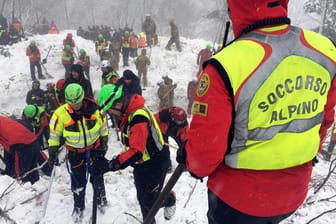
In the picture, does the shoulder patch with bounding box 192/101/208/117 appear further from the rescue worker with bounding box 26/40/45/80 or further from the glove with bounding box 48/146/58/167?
the rescue worker with bounding box 26/40/45/80

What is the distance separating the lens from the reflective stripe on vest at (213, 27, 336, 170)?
1.68 meters

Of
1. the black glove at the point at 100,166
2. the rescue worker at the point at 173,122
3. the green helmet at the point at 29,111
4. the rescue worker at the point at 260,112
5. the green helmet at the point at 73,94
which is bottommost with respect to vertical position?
the green helmet at the point at 29,111

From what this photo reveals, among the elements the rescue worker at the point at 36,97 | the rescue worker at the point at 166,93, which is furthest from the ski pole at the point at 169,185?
the rescue worker at the point at 166,93

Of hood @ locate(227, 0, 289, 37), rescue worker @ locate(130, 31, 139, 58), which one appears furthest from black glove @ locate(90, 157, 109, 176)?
rescue worker @ locate(130, 31, 139, 58)

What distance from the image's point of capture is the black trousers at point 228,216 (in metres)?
1.93

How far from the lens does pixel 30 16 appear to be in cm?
4478

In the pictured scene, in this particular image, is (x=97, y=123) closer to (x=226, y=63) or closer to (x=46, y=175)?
(x=46, y=175)

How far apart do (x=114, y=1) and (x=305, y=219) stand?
2109 inches

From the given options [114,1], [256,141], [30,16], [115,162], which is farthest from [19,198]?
[114,1]

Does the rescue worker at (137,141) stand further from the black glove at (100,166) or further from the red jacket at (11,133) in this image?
the red jacket at (11,133)

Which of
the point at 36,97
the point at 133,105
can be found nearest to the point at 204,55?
the point at 36,97

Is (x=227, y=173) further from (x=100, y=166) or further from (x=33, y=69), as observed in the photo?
(x=33, y=69)

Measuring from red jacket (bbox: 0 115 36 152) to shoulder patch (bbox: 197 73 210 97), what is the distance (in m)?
4.97

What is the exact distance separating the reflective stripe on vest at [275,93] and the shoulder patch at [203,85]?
115 millimetres
